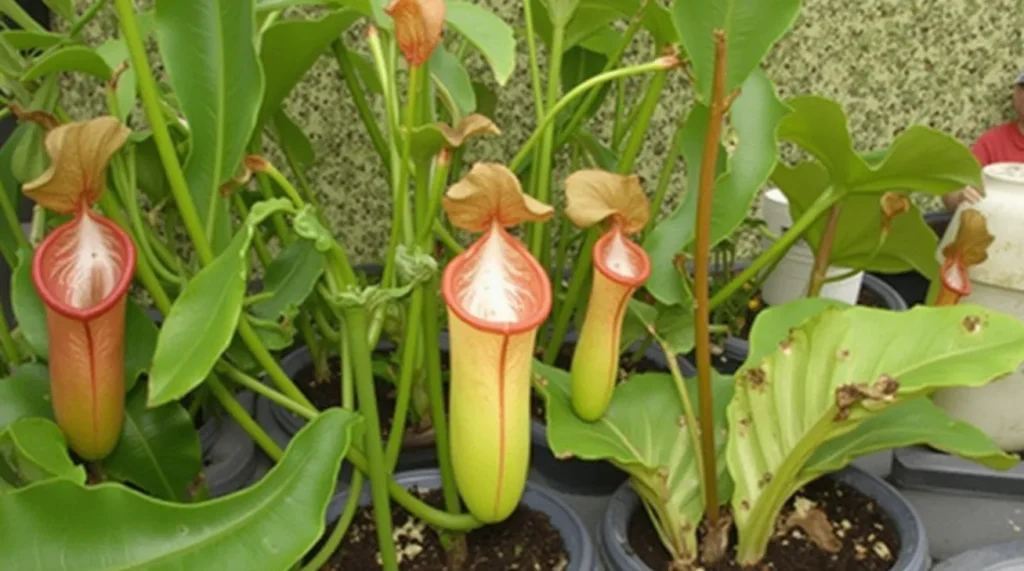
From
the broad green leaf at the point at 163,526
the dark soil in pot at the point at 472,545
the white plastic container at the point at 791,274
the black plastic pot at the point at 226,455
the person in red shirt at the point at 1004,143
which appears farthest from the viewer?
the person in red shirt at the point at 1004,143

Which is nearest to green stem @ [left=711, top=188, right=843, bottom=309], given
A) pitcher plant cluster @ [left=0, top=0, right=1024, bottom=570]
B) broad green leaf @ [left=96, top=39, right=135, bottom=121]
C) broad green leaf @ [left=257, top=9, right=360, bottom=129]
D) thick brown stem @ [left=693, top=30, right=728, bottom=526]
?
pitcher plant cluster @ [left=0, top=0, right=1024, bottom=570]

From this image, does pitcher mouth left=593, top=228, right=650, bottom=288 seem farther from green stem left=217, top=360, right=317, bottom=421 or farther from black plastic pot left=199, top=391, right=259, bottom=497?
black plastic pot left=199, top=391, right=259, bottom=497

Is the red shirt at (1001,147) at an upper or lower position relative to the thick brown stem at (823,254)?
lower

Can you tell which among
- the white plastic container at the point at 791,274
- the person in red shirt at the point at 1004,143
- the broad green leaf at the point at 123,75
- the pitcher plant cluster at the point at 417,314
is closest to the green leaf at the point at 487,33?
the pitcher plant cluster at the point at 417,314

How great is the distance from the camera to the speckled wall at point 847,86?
0.97m

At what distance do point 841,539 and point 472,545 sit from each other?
27 centimetres

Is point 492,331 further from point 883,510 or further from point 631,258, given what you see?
point 883,510

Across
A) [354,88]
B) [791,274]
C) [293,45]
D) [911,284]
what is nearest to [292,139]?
[354,88]

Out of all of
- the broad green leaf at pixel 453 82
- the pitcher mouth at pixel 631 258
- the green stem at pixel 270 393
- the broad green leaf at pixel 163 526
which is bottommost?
the green stem at pixel 270 393

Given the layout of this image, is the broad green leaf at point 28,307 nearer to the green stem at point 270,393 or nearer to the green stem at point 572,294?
the green stem at point 270,393

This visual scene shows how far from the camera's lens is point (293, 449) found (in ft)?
1.38

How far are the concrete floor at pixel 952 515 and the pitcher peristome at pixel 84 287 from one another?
0.39 m

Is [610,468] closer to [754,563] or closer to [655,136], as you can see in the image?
[754,563]

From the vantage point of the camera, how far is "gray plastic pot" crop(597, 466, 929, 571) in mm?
574
